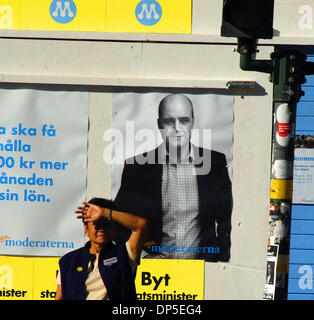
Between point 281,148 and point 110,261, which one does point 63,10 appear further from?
point 281,148

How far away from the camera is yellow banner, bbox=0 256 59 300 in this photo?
8164 mm

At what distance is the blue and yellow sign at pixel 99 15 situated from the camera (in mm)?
8133

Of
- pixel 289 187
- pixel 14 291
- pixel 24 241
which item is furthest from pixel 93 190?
pixel 289 187

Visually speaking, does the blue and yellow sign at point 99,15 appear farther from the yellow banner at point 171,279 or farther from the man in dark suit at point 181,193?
the yellow banner at point 171,279

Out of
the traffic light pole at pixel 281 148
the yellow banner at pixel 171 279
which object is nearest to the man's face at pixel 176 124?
the yellow banner at pixel 171 279

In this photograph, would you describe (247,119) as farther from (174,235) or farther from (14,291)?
(14,291)

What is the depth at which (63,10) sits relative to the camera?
813 centimetres

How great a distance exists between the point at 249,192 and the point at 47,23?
3.32 m

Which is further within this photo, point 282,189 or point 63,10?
point 63,10

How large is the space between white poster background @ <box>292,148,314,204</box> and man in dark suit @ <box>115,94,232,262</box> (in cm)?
92

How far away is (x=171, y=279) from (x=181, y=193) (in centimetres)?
110

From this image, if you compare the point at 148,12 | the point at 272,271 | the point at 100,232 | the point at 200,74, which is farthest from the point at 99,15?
the point at 272,271

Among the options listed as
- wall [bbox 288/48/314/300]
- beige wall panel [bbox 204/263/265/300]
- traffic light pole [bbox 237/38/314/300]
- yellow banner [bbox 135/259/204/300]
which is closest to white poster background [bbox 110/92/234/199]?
wall [bbox 288/48/314/300]

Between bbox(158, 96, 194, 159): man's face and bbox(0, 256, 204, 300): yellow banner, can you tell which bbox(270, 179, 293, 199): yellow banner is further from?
bbox(0, 256, 204, 300): yellow banner
